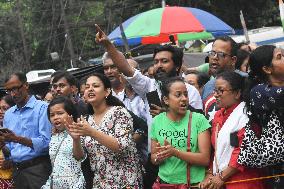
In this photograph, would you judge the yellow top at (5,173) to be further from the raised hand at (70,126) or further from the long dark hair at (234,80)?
the long dark hair at (234,80)

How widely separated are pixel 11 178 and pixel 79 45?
34.2 meters

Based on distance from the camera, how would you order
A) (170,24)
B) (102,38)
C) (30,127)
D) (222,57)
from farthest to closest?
(170,24), (30,127), (222,57), (102,38)

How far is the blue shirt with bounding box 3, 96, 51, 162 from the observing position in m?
6.79

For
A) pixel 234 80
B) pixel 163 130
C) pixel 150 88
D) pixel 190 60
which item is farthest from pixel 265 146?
pixel 190 60

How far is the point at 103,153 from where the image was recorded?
5605 millimetres

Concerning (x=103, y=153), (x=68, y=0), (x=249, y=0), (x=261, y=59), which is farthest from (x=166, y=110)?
(x=68, y=0)

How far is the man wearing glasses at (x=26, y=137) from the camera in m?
6.68

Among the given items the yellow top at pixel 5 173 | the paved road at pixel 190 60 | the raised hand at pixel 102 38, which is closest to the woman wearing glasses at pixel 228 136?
the raised hand at pixel 102 38

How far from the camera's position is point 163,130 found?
5.35 meters

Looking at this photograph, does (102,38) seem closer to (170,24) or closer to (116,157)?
(116,157)

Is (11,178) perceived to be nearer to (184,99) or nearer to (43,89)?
(184,99)

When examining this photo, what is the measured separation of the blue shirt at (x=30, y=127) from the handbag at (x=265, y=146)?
279 cm

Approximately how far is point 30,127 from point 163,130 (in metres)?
2.18

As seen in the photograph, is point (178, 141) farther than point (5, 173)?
No
